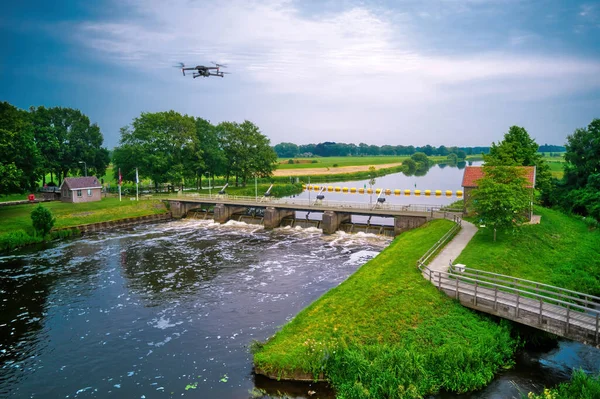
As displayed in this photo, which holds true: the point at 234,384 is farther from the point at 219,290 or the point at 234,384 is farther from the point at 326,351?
the point at 219,290

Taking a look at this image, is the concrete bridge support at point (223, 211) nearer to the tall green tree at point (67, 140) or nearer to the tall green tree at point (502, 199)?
the tall green tree at point (67, 140)

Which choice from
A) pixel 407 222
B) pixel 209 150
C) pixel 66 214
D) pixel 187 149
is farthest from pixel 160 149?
pixel 407 222

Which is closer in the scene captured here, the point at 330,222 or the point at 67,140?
the point at 330,222

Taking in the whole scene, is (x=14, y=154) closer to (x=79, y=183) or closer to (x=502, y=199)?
(x=79, y=183)

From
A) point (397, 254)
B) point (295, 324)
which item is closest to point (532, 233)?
point (397, 254)

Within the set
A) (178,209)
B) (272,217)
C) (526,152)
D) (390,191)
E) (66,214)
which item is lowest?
(272,217)

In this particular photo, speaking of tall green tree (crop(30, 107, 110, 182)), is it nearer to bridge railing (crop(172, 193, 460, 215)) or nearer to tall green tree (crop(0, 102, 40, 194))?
tall green tree (crop(0, 102, 40, 194))

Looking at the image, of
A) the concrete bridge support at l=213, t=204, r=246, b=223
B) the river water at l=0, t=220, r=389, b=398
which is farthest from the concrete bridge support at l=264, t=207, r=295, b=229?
the concrete bridge support at l=213, t=204, r=246, b=223
